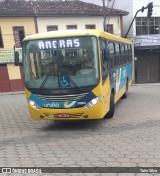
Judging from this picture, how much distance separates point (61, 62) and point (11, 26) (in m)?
16.5

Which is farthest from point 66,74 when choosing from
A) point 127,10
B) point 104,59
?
point 127,10

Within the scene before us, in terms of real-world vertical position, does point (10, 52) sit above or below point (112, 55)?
below

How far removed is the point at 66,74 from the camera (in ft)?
24.0

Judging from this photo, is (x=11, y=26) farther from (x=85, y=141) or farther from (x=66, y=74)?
(x=85, y=141)

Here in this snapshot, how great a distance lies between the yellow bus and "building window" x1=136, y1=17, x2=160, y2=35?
20204mm

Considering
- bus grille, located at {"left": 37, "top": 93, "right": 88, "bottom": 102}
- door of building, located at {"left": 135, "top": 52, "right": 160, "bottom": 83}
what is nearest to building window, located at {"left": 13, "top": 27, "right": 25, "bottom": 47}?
door of building, located at {"left": 135, "top": 52, "right": 160, "bottom": 83}

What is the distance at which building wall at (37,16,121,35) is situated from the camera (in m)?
23.3

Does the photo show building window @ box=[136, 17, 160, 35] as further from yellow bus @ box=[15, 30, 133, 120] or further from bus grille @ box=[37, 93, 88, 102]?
bus grille @ box=[37, 93, 88, 102]

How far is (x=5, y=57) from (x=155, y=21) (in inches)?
588

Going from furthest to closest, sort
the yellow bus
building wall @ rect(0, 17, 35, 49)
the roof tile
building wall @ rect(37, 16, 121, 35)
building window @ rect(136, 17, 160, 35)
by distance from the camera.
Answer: building window @ rect(136, 17, 160, 35) < building wall @ rect(37, 16, 121, 35) < the roof tile < building wall @ rect(0, 17, 35, 49) < the yellow bus

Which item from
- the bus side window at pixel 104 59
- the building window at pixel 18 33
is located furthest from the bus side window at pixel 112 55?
the building window at pixel 18 33

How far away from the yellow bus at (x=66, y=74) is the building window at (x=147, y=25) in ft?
66.3

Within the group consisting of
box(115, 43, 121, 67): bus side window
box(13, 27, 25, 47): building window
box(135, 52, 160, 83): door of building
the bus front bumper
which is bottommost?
box(135, 52, 160, 83): door of building

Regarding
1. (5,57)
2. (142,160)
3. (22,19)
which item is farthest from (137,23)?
(142,160)
